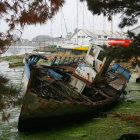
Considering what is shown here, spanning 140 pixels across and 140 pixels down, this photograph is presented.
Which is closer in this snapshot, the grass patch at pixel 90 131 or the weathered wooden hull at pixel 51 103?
the grass patch at pixel 90 131

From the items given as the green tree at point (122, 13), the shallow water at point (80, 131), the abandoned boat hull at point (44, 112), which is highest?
the green tree at point (122, 13)

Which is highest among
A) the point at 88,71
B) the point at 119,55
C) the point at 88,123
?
the point at 119,55

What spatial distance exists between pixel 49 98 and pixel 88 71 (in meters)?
3.34

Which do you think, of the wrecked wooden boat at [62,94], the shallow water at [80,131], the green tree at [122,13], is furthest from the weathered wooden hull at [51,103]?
the green tree at [122,13]

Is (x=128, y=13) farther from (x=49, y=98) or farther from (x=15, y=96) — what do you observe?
(x=49, y=98)

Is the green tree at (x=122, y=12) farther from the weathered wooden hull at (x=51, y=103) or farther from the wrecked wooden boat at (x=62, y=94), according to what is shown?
the weathered wooden hull at (x=51, y=103)

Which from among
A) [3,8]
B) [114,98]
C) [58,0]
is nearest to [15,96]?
[3,8]

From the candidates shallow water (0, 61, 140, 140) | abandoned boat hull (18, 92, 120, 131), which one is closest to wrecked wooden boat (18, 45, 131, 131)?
abandoned boat hull (18, 92, 120, 131)

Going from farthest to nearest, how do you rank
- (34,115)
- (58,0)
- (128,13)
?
1. (34,115)
2. (128,13)
3. (58,0)

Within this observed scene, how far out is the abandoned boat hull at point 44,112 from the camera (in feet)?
29.3

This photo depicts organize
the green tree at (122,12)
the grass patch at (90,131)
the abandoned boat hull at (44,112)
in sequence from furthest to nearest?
1. the abandoned boat hull at (44,112)
2. the grass patch at (90,131)
3. the green tree at (122,12)

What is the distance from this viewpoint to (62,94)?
9984 millimetres

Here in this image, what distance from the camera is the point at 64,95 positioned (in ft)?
32.7

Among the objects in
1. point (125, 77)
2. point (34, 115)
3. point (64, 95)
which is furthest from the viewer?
point (125, 77)
